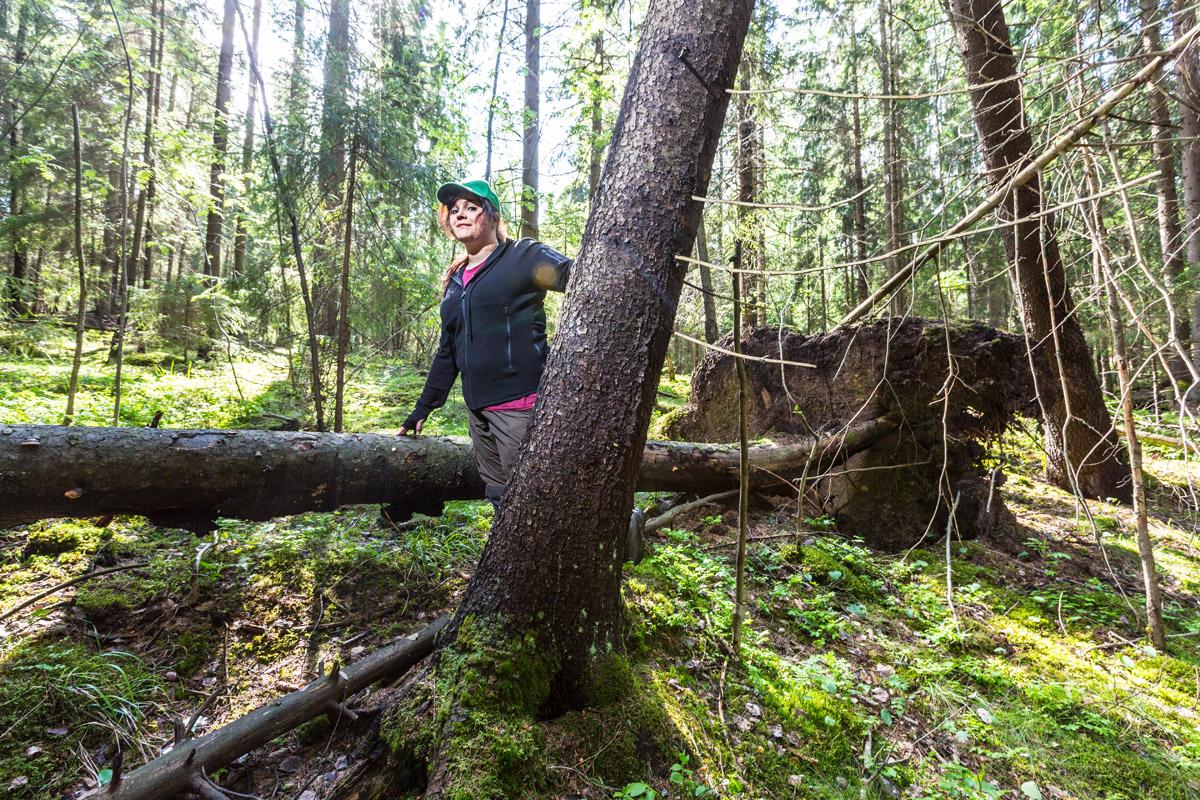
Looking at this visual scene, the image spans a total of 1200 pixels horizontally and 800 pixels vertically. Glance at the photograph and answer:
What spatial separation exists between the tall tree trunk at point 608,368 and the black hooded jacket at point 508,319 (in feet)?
2.12

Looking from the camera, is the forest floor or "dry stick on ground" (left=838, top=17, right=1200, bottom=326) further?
the forest floor

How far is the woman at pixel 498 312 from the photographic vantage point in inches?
107

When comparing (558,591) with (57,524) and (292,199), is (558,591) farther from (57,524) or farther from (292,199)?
(292,199)

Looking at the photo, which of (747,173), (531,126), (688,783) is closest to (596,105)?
(531,126)

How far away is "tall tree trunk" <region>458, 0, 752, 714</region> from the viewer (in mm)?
1996

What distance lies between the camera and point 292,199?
22.0ft

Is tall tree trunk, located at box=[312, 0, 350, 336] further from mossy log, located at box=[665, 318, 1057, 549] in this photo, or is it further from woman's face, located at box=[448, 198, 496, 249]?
mossy log, located at box=[665, 318, 1057, 549]

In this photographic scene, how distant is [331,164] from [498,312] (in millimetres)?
5688

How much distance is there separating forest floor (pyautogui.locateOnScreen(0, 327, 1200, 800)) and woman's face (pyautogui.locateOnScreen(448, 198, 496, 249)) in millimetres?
2237

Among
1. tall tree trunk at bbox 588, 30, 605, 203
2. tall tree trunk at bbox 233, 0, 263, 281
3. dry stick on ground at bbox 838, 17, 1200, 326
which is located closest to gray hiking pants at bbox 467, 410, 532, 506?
dry stick on ground at bbox 838, 17, 1200, 326

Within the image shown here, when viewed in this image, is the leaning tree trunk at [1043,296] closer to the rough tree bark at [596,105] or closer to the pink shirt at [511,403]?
the pink shirt at [511,403]

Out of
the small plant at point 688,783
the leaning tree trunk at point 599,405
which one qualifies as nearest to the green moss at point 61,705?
the leaning tree trunk at point 599,405

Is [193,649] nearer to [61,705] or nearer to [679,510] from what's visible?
[61,705]

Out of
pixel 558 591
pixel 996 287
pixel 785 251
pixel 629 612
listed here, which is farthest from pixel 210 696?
pixel 996 287
